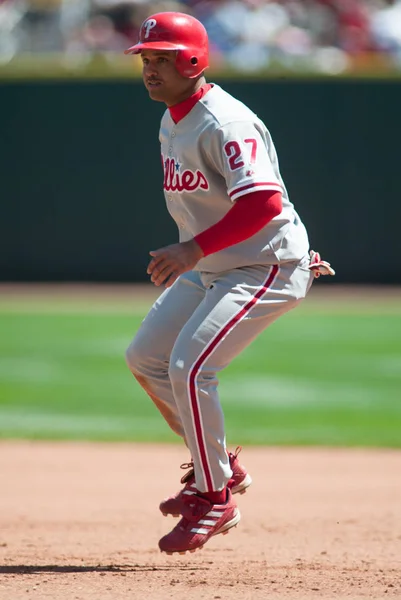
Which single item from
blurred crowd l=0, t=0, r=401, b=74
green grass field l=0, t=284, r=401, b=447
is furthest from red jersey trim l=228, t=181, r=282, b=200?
blurred crowd l=0, t=0, r=401, b=74

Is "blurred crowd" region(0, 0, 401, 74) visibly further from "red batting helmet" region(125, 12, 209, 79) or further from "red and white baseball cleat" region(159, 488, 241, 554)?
"red and white baseball cleat" region(159, 488, 241, 554)

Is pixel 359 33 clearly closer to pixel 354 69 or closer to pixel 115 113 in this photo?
pixel 354 69

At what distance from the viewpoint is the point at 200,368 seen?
12.3 feet

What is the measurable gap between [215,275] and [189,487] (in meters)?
0.83

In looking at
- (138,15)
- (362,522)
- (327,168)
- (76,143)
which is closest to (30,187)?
(76,143)

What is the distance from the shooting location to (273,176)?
3.72m

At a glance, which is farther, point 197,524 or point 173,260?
point 197,524

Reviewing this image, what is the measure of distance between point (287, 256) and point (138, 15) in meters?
11.6

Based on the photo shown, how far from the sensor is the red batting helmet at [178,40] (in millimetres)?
3775

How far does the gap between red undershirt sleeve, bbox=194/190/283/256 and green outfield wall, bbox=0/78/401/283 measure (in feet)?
32.5

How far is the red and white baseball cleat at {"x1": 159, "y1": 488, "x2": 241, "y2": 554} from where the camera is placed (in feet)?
12.5

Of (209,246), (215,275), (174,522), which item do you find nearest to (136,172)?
(174,522)

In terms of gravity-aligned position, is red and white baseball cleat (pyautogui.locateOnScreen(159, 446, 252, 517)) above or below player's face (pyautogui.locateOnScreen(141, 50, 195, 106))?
below

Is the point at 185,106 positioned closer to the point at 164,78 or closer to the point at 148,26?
the point at 164,78
